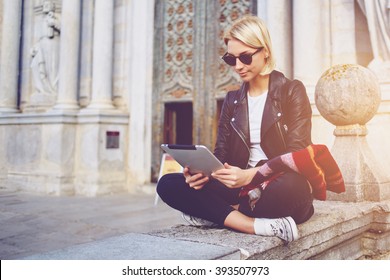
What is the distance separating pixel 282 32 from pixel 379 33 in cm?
150

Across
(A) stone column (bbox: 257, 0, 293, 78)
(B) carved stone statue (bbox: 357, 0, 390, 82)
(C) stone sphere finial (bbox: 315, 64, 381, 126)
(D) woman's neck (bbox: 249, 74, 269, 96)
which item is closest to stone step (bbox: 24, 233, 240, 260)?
(D) woman's neck (bbox: 249, 74, 269, 96)

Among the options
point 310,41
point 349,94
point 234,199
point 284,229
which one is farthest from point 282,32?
point 284,229

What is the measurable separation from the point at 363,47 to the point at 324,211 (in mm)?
3881

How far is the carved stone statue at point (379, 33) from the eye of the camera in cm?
545

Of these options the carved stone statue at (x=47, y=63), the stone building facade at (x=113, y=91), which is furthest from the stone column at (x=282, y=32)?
the carved stone statue at (x=47, y=63)

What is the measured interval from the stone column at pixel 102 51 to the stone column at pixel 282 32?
3473 mm

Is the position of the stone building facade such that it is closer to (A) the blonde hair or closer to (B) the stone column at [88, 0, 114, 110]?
(B) the stone column at [88, 0, 114, 110]

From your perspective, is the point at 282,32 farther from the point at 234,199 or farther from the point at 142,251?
the point at 142,251

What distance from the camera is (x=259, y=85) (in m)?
2.46

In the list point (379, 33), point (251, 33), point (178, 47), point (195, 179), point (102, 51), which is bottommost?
point (195, 179)

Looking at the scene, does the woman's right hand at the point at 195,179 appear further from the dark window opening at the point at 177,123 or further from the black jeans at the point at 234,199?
the dark window opening at the point at 177,123

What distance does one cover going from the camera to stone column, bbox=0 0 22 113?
30.9 ft

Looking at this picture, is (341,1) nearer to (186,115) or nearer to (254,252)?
(186,115)

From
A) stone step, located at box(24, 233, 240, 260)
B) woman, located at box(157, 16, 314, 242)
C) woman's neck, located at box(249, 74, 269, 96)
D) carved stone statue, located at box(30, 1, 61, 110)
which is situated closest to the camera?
stone step, located at box(24, 233, 240, 260)
